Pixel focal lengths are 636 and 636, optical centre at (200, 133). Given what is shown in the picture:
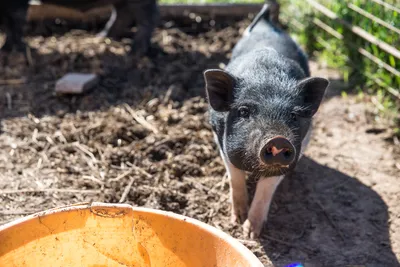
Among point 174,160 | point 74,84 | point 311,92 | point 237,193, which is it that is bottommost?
point 74,84

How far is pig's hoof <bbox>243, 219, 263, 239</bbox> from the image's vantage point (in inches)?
147

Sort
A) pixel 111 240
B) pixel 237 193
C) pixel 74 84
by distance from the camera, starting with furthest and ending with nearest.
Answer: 1. pixel 74 84
2. pixel 237 193
3. pixel 111 240

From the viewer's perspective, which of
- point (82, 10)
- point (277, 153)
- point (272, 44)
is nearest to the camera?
point (277, 153)

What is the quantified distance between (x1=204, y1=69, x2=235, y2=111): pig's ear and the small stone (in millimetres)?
2293

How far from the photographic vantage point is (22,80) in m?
6.03

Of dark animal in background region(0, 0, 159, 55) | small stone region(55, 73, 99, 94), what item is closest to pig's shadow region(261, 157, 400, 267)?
small stone region(55, 73, 99, 94)

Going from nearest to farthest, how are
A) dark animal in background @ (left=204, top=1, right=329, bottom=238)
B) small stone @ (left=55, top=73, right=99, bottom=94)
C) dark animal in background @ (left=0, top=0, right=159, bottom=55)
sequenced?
dark animal in background @ (left=204, top=1, right=329, bottom=238)
small stone @ (left=55, top=73, right=99, bottom=94)
dark animal in background @ (left=0, top=0, right=159, bottom=55)

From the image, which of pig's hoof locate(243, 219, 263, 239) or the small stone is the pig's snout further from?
the small stone

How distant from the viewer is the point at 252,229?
3.74 meters

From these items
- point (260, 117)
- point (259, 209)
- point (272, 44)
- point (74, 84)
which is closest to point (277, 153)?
point (260, 117)

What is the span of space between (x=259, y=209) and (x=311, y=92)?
76 centimetres

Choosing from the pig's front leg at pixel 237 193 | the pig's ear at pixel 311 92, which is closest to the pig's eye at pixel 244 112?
the pig's ear at pixel 311 92

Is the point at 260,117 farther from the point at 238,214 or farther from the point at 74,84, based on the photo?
the point at 74,84

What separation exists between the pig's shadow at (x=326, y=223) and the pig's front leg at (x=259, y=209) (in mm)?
81
